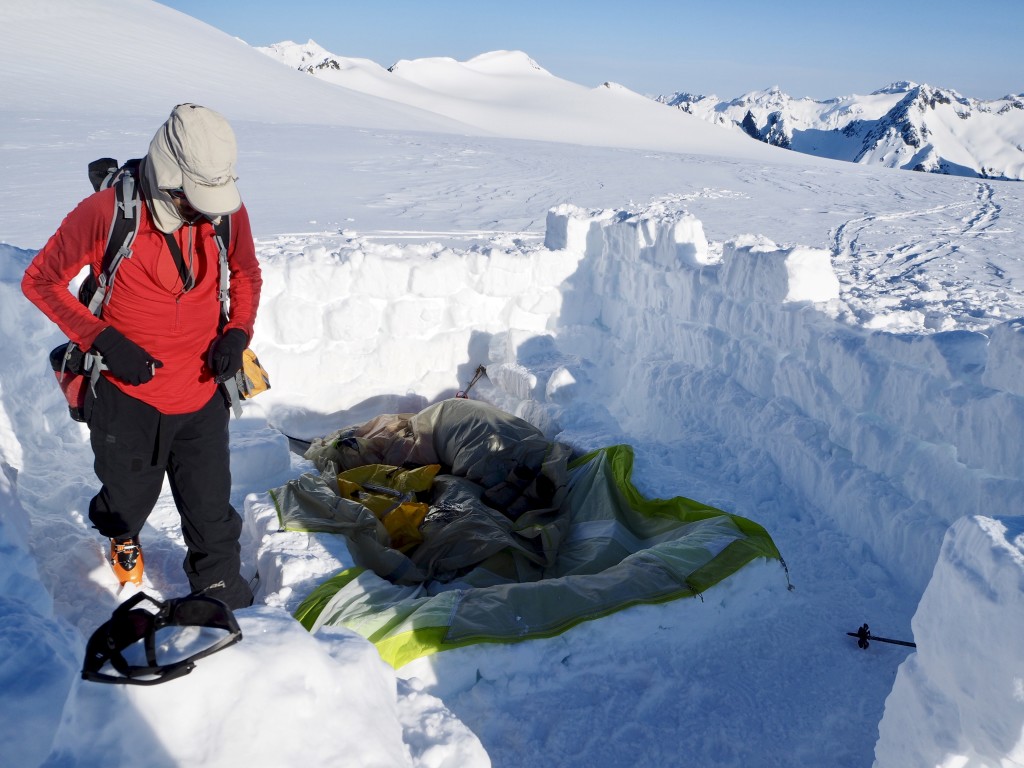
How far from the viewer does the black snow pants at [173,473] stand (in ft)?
7.43

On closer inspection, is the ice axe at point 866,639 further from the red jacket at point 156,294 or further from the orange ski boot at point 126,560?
the orange ski boot at point 126,560

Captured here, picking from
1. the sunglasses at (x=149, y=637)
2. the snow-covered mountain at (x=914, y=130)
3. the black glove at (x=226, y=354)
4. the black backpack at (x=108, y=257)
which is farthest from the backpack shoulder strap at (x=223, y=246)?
the snow-covered mountain at (x=914, y=130)

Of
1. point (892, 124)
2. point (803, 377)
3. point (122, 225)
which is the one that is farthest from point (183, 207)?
point (892, 124)

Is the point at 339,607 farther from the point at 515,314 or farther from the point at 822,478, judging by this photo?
the point at 515,314

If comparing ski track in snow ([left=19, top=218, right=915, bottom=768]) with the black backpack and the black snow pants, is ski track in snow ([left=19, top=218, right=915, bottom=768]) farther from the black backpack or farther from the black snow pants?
the black backpack

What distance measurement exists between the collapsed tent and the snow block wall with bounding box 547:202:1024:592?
0.62m

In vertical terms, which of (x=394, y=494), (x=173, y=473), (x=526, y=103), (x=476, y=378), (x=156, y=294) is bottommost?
(x=394, y=494)

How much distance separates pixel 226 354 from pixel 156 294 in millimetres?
257

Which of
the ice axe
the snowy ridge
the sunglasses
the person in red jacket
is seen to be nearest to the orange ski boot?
the person in red jacket

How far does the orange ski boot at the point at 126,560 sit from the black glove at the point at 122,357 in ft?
2.55

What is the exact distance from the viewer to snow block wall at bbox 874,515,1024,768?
1315mm

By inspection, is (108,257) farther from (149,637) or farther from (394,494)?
(394,494)

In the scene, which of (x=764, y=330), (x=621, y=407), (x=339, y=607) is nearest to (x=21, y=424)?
(x=339, y=607)

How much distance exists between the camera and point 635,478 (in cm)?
369
